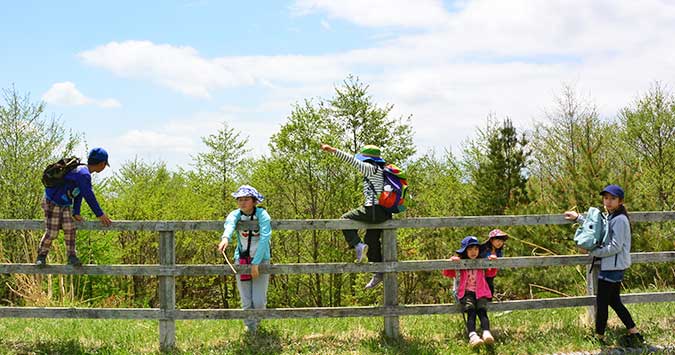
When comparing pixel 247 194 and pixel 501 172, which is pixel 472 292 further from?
pixel 501 172

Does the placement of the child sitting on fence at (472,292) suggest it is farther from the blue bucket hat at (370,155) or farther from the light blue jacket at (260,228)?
the light blue jacket at (260,228)

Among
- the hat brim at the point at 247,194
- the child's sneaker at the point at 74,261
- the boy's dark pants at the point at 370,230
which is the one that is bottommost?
the child's sneaker at the point at 74,261

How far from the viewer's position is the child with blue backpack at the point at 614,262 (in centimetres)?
566

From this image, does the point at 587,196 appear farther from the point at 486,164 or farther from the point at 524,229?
the point at 486,164

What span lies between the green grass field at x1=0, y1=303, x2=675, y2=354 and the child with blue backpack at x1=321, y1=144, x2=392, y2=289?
68 cm

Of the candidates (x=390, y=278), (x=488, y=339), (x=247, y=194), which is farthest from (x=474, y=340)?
(x=247, y=194)

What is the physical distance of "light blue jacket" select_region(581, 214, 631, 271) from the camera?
564cm

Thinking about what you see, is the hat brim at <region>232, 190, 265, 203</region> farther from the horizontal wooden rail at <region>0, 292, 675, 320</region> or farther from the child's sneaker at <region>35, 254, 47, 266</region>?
the child's sneaker at <region>35, 254, 47, 266</region>

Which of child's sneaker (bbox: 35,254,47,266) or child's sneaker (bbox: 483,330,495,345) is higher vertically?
child's sneaker (bbox: 35,254,47,266)

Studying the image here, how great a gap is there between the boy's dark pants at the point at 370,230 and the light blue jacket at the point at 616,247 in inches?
83.2

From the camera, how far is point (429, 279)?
65.7 ft

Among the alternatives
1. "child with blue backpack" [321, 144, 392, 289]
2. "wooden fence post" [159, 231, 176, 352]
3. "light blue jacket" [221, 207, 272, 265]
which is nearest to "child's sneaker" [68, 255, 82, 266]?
"wooden fence post" [159, 231, 176, 352]

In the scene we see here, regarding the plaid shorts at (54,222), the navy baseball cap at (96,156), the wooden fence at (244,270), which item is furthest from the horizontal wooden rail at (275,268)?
the navy baseball cap at (96,156)

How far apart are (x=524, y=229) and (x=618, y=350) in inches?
262
